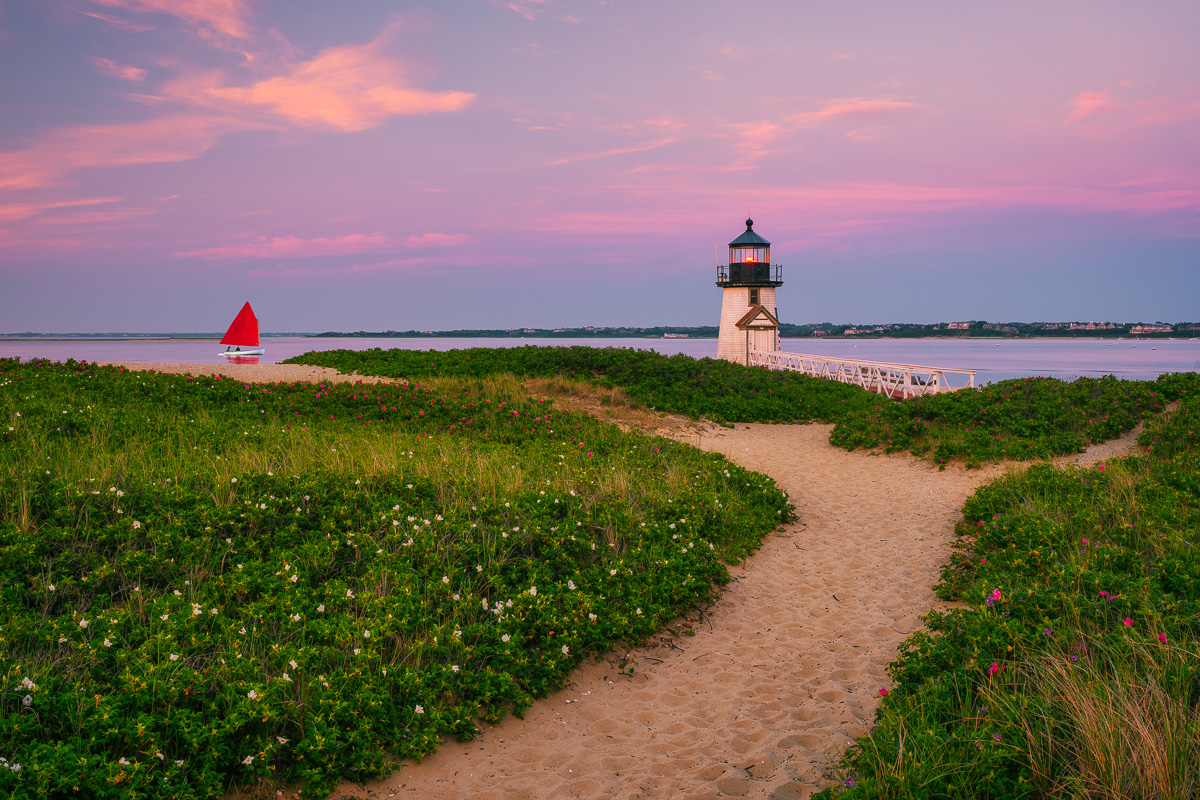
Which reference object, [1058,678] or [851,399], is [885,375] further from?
[1058,678]

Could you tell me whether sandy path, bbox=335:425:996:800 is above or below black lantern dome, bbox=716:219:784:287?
below

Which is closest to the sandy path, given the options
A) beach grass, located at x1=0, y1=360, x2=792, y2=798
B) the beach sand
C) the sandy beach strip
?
the beach sand

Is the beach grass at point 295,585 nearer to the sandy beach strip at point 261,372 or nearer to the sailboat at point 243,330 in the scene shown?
the sandy beach strip at point 261,372

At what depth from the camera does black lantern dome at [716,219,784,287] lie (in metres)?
36.2

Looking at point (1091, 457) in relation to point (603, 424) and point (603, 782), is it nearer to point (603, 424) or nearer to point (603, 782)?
point (603, 424)

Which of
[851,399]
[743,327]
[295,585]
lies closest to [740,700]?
[295,585]

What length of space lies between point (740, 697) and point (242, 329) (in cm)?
3548

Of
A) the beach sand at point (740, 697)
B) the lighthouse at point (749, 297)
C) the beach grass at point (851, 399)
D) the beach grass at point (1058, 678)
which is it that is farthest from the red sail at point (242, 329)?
the beach grass at point (1058, 678)

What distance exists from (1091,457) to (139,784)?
48.5ft

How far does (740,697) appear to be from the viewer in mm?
5160

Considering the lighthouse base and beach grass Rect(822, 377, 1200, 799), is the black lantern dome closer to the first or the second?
the lighthouse base

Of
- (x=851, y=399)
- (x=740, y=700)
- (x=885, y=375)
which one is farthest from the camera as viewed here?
(x=885, y=375)

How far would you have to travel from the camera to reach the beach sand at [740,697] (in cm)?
411

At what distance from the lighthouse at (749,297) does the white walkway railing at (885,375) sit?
4759 mm
